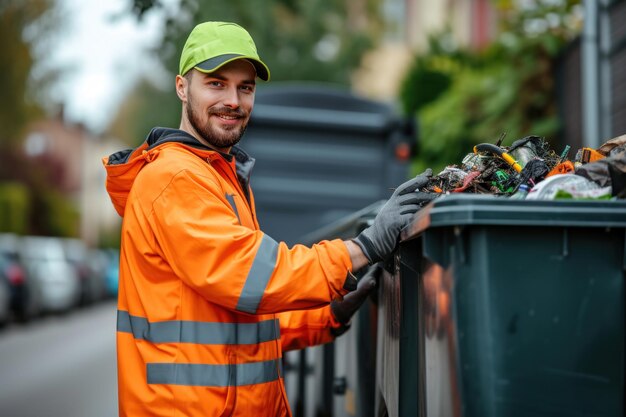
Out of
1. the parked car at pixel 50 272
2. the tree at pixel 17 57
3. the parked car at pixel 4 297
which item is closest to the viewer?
the parked car at pixel 4 297

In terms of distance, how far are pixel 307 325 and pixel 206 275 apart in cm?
98

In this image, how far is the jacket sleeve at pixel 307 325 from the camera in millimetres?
3471

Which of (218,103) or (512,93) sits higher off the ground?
(512,93)

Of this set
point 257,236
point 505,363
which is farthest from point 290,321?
point 505,363

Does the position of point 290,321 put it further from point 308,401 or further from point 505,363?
point 308,401

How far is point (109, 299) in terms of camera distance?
96.7 feet

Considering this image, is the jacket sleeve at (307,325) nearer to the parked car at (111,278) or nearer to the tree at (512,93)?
the tree at (512,93)

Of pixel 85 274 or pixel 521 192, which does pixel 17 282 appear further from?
pixel 521 192

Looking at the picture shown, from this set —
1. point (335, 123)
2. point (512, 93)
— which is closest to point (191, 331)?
point (335, 123)

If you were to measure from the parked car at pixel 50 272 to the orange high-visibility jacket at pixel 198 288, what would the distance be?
1619 centimetres

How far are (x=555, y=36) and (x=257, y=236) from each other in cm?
743

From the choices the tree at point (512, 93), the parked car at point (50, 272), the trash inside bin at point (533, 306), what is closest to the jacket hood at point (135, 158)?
the trash inside bin at point (533, 306)

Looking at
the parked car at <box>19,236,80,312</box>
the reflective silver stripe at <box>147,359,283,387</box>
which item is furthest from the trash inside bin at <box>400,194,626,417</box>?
the parked car at <box>19,236,80,312</box>

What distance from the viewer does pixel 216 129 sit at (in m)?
3.05
